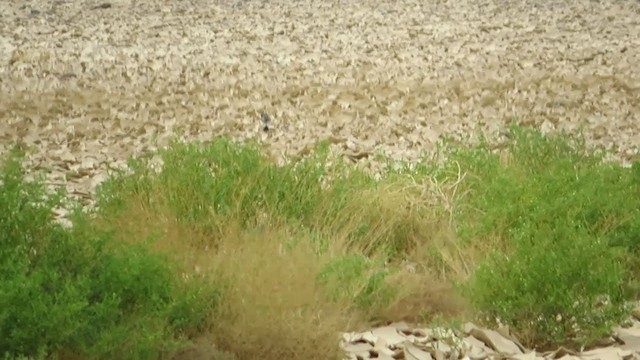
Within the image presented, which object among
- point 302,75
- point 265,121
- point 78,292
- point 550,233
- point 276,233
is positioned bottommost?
point 302,75

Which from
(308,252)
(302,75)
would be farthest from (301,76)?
(308,252)

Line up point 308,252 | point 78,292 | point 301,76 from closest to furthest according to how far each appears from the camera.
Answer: point 78,292 → point 308,252 → point 301,76

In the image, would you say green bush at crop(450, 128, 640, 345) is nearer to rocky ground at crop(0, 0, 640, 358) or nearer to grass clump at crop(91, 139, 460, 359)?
grass clump at crop(91, 139, 460, 359)

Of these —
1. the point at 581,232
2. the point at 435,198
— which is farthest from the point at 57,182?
the point at 581,232

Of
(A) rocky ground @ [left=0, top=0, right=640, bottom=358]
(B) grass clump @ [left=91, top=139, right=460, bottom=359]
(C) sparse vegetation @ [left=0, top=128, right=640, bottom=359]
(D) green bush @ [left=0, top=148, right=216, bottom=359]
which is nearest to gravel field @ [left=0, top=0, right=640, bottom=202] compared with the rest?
(A) rocky ground @ [left=0, top=0, right=640, bottom=358]

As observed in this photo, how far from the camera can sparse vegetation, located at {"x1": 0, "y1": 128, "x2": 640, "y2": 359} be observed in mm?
3861

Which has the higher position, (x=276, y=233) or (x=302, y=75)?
(x=276, y=233)

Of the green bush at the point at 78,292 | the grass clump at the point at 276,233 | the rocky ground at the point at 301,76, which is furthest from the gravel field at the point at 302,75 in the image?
the green bush at the point at 78,292

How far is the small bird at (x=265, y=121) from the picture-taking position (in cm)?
852

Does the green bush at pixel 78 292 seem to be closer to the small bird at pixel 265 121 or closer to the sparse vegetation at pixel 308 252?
the sparse vegetation at pixel 308 252

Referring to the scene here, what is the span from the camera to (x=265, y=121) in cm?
868

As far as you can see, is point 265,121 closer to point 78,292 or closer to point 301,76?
point 301,76

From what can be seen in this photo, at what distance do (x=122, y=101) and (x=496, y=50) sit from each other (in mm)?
4034

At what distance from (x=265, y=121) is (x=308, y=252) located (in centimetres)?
392
